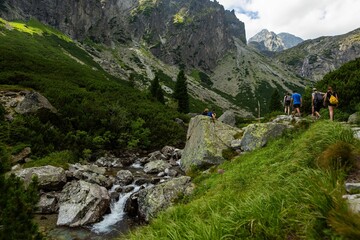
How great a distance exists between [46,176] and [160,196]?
8.11m

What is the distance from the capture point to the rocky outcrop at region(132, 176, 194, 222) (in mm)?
14883

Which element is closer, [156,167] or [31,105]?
[156,167]

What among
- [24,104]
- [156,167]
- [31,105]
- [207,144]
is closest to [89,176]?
[156,167]

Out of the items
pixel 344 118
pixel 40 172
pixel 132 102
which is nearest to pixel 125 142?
pixel 132 102

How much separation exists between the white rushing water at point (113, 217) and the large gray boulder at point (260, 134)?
8.76 meters

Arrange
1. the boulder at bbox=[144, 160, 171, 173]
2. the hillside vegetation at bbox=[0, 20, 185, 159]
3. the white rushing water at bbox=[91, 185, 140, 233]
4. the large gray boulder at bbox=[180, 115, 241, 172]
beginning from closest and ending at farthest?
the white rushing water at bbox=[91, 185, 140, 233], the large gray boulder at bbox=[180, 115, 241, 172], the boulder at bbox=[144, 160, 171, 173], the hillside vegetation at bbox=[0, 20, 185, 159]

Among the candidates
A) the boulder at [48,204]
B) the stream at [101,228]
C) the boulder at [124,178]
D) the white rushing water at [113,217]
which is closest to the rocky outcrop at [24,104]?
the boulder at [124,178]

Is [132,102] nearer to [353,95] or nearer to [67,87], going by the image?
[67,87]

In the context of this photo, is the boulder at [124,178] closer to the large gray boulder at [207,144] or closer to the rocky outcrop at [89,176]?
the rocky outcrop at [89,176]

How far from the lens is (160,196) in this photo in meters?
15.5

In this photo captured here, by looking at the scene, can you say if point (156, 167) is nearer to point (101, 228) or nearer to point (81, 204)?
point (81, 204)

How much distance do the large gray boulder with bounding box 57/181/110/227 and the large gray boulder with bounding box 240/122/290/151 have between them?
960 cm

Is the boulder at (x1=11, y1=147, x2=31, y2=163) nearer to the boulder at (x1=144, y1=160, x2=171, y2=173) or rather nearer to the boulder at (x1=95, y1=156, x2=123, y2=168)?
the boulder at (x1=95, y1=156, x2=123, y2=168)

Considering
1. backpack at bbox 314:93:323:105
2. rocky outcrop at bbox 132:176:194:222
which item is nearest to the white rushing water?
rocky outcrop at bbox 132:176:194:222
